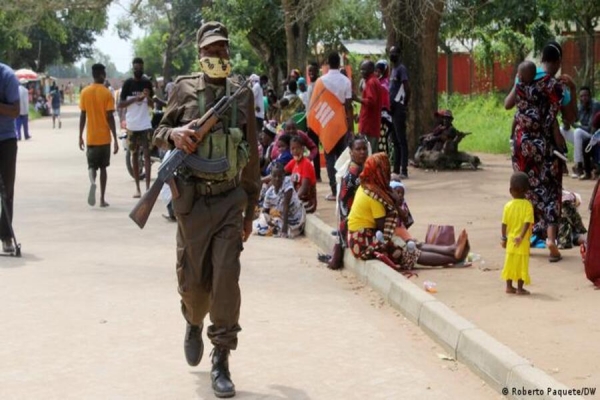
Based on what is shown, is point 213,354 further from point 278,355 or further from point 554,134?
point 554,134

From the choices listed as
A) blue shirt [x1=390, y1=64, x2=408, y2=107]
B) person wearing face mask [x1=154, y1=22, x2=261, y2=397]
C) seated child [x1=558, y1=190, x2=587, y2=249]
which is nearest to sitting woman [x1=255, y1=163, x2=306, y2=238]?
seated child [x1=558, y1=190, x2=587, y2=249]

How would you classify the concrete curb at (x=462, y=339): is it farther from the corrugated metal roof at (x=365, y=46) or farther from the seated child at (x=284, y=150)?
the corrugated metal roof at (x=365, y=46)

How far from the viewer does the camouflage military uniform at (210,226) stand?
574 centimetres

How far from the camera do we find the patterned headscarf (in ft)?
28.9

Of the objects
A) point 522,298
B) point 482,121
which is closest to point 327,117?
point 522,298

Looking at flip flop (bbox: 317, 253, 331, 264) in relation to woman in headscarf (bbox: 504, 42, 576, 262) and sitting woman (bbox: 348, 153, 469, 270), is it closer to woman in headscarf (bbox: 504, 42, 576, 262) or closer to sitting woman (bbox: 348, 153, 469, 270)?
sitting woman (bbox: 348, 153, 469, 270)

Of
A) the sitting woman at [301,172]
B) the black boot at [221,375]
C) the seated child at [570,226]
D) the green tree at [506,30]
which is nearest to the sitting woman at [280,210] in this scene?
the sitting woman at [301,172]

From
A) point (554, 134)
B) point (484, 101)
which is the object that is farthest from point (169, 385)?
point (484, 101)

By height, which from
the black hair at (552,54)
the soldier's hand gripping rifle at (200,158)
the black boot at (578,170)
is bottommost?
the black boot at (578,170)

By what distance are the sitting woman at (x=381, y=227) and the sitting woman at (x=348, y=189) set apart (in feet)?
2.21

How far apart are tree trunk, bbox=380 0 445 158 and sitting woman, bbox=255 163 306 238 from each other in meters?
6.46

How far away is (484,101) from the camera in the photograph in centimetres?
3212

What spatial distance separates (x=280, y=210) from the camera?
1191 cm

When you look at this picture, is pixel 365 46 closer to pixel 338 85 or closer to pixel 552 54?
pixel 338 85
